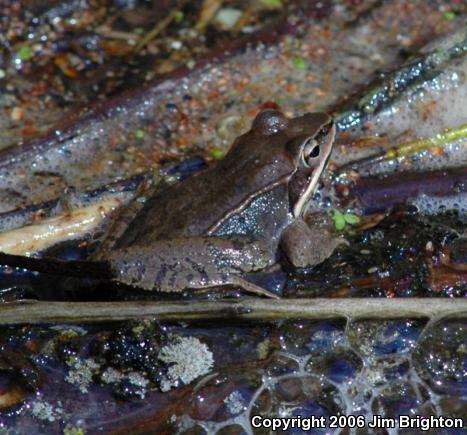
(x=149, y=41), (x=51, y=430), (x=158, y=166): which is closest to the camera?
(x=51, y=430)

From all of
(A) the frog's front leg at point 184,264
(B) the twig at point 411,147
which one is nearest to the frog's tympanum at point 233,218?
(A) the frog's front leg at point 184,264

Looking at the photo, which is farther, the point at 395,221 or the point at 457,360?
the point at 395,221

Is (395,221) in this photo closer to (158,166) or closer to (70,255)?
(158,166)

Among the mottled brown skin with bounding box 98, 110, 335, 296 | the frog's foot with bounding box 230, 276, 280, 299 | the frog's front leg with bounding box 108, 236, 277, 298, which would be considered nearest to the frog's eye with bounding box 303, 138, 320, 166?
the mottled brown skin with bounding box 98, 110, 335, 296

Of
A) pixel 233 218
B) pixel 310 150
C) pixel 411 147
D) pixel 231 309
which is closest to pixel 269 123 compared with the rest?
pixel 310 150

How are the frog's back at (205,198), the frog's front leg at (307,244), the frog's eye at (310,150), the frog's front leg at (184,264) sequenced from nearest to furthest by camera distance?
1. the frog's front leg at (184,264)
2. the frog's back at (205,198)
3. the frog's front leg at (307,244)
4. the frog's eye at (310,150)

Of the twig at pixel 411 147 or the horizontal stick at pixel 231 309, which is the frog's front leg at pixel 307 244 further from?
the horizontal stick at pixel 231 309

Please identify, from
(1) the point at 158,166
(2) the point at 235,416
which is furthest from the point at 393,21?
(2) the point at 235,416
